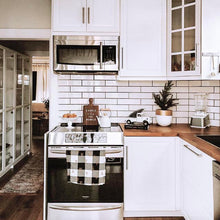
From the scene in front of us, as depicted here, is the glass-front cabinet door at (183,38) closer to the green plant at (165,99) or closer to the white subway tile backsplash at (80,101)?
the green plant at (165,99)

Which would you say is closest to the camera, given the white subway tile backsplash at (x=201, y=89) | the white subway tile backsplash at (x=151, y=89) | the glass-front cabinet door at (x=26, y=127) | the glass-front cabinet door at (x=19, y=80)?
the white subway tile backsplash at (x=201, y=89)

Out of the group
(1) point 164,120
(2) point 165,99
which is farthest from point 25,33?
(1) point 164,120

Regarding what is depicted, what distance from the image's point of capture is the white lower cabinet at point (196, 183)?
5.56ft

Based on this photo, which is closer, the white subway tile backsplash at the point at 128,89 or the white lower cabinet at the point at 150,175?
the white lower cabinet at the point at 150,175

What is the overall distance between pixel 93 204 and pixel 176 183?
2.57 ft

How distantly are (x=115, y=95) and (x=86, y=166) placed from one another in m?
1.02

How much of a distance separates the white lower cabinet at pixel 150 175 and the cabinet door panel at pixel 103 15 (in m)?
1.17

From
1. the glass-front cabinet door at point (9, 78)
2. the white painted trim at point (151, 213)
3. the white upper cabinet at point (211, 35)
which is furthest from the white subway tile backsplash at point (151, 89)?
the glass-front cabinet door at point (9, 78)

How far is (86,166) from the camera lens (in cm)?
229

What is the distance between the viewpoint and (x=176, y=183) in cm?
240

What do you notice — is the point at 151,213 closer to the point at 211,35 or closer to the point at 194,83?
the point at 194,83

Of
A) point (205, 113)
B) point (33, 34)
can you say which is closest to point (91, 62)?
point (33, 34)

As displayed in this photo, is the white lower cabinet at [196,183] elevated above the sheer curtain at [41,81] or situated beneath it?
situated beneath

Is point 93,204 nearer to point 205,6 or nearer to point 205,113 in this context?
point 205,113
